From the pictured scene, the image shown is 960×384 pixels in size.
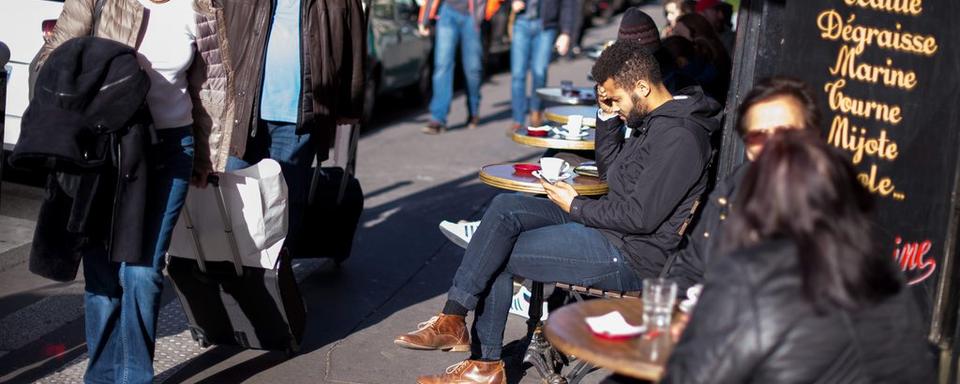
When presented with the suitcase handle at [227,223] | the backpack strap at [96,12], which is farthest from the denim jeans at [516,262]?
the backpack strap at [96,12]

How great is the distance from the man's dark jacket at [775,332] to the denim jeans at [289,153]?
3.02m

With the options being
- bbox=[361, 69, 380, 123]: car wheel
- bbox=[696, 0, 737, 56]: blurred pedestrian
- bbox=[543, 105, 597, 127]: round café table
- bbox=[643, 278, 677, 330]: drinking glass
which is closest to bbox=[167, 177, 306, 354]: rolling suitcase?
bbox=[643, 278, 677, 330]: drinking glass

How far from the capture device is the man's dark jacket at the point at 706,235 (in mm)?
3293

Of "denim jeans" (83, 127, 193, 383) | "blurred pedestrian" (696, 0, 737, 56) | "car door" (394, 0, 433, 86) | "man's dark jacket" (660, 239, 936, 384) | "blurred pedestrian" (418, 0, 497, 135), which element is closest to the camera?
"man's dark jacket" (660, 239, 936, 384)

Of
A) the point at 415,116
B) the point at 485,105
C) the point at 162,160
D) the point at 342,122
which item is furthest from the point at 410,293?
the point at 485,105

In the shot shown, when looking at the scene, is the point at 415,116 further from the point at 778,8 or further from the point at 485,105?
the point at 778,8

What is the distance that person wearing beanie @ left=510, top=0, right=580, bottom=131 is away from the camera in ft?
35.8

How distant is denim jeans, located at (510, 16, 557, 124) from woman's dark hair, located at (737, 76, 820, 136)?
26.1 feet

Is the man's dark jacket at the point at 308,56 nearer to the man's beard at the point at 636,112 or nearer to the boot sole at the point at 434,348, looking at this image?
the boot sole at the point at 434,348

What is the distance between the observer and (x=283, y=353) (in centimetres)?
492

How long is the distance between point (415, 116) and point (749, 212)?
979cm

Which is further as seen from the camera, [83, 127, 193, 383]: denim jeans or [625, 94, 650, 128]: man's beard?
[625, 94, 650, 128]: man's beard

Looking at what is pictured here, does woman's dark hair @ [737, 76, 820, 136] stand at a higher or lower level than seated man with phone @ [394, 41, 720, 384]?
higher

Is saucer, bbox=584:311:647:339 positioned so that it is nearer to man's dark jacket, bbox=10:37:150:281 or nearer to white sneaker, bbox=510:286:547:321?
man's dark jacket, bbox=10:37:150:281
